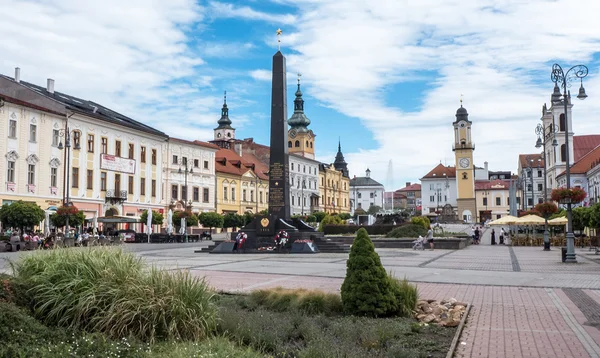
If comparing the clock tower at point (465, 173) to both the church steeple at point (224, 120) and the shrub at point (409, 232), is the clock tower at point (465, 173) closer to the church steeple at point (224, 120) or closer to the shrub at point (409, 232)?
the church steeple at point (224, 120)

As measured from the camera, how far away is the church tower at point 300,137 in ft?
350

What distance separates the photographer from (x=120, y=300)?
6805mm

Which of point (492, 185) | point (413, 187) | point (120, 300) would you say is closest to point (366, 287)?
point (120, 300)

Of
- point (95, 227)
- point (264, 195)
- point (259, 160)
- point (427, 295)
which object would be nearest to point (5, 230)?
point (95, 227)

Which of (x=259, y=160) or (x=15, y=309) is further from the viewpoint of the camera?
(x=259, y=160)

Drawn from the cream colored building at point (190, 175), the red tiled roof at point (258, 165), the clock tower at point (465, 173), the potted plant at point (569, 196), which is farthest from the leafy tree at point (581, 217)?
the clock tower at point (465, 173)

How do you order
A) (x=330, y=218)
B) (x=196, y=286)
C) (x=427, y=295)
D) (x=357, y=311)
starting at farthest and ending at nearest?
(x=330, y=218)
(x=427, y=295)
(x=357, y=311)
(x=196, y=286)

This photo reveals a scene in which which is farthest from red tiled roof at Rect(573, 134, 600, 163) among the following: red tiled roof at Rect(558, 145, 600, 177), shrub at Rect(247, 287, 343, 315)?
shrub at Rect(247, 287, 343, 315)

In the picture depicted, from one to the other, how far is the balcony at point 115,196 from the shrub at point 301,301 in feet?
148

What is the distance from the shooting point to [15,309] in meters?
6.28

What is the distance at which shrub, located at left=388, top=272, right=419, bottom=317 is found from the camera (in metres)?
9.12

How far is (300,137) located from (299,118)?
4.84 meters

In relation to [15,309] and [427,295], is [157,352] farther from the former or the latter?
[427,295]

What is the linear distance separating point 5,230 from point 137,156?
61.6ft
